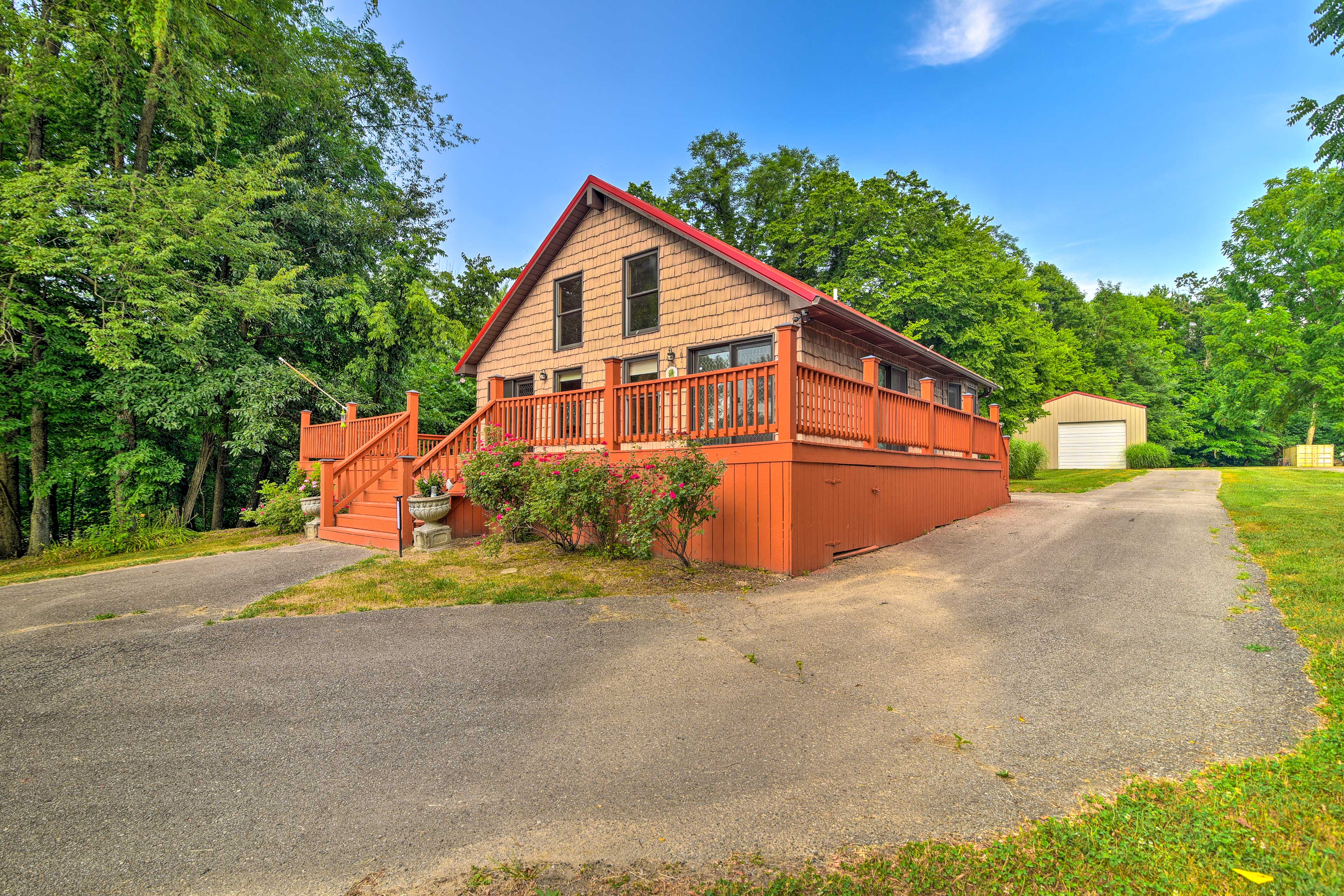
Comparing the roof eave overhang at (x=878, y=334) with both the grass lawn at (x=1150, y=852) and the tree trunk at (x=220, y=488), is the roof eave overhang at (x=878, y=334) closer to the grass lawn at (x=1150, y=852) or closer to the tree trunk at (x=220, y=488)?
the grass lawn at (x=1150, y=852)

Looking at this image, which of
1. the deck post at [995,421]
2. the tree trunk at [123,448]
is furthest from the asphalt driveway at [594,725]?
the tree trunk at [123,448]

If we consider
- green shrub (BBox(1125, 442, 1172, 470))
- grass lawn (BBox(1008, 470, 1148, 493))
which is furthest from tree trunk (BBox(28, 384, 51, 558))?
green shrub (BBox(1125, 442, 1172, 470))

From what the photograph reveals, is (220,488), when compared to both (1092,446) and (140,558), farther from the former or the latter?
(1092,446)

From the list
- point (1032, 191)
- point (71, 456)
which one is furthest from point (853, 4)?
point (71, 456)

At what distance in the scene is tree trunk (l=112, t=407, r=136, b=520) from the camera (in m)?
13.1

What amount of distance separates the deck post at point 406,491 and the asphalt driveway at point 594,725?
145 inches

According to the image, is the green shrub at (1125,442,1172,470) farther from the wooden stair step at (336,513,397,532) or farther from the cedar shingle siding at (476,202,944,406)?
the wooden stair step at (336,513,397,532)

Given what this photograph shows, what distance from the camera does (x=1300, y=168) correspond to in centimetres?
1725

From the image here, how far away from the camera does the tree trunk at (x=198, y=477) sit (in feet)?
49.4

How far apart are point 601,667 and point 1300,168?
→ 26251mm

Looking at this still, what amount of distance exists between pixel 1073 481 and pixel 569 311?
18406 mm

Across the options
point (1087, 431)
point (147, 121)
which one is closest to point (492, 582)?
point (147, 121)

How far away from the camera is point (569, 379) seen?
40.5ft

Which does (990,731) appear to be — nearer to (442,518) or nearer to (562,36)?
(442,518)
